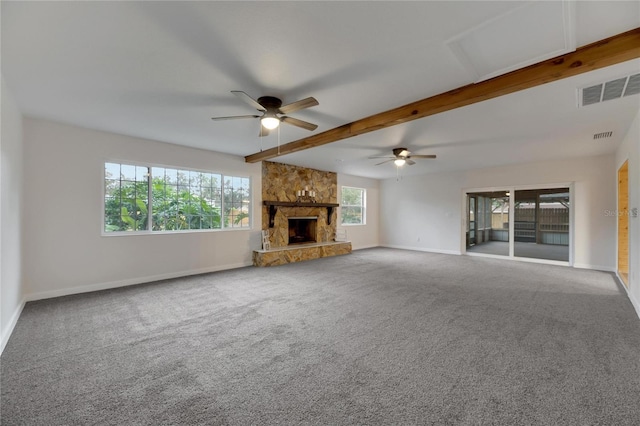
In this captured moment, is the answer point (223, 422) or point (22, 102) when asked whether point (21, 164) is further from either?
point (223, 422)

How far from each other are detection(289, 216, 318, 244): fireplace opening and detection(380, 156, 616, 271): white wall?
3167 mm

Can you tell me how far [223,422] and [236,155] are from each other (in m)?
5.30

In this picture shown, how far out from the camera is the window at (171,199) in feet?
14.9

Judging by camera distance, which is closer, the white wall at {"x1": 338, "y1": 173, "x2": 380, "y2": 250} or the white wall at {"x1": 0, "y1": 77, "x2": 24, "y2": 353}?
the white wall at {"x1": 0, "y1": 77, "x2": 24, "y2": 353}

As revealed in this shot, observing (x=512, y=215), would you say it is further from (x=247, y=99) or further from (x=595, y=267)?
(x=247, y=99)

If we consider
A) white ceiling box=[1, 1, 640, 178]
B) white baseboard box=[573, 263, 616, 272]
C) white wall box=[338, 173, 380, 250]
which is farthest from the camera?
white wall box=[338, 173, 380, 250]

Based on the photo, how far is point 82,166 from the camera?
4.15 metres

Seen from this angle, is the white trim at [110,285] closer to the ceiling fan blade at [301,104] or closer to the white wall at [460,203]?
the ceiling fan blade at [301,104]

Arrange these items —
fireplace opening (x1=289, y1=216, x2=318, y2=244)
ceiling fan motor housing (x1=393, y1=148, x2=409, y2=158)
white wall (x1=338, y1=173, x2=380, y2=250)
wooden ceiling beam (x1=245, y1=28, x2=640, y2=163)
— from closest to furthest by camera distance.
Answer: wooden ceiling beam (x1=245, y1=28, x2=640, y2=163)
ceiling fan motor housing (x1=393, y1=148, x2=409, y2=158)
fireplace opening (x1=289, y1=216, x2=318, y2=244)
white wall (x1=338, y1=173, x2=380, y2=250)

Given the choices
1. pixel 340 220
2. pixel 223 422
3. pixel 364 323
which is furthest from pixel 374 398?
pixel 340 220

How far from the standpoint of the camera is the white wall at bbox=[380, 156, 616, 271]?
18.7 feet

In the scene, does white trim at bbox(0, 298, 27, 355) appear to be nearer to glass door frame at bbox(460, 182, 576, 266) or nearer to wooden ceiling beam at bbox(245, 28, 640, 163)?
wooden ceiling beam at bbox(245, 28, 640, 163)

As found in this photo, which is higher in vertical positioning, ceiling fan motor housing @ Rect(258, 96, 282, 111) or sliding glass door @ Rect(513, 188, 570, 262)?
ceiling fan motor housing @ Rect(258, 96, 282, 111)

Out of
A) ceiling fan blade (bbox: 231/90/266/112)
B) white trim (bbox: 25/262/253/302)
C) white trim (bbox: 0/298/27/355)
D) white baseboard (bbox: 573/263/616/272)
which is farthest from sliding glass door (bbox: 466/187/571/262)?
white trim (bbox: 0/298/27/355)
